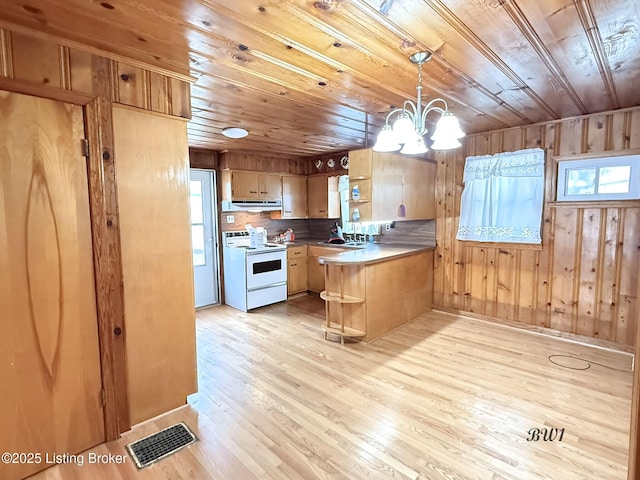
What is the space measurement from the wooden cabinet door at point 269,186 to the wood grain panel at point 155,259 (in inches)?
114

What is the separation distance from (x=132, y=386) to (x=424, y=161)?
13.0 ft

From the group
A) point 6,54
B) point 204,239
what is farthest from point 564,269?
point 6,54

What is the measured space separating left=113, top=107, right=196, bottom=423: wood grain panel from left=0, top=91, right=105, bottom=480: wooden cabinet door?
0.21 metres

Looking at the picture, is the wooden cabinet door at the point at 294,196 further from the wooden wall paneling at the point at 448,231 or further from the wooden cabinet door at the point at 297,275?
the wooden wall paneling at the point at 448,231

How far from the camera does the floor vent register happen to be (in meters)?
1.96

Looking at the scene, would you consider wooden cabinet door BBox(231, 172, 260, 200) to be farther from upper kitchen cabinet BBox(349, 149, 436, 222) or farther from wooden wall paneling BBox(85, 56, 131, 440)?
wooden wall paneling BBox(85, 56, 131, 440)

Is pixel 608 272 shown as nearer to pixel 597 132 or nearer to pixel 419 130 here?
pixel 597 132

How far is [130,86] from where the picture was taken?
209 cm

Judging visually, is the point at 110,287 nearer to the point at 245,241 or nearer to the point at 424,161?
the point at 245,241

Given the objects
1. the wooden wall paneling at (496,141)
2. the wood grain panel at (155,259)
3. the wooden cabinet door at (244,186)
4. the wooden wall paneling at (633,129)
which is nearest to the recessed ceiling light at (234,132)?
the wooden cabinet door at (244,186)

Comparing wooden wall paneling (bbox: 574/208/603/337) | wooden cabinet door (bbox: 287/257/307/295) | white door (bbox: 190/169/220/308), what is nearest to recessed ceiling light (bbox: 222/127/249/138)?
white door (bbox: 190/169/220/308)

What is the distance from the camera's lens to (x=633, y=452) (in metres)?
0.90

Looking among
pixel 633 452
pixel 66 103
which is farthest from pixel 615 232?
pixel 66 103

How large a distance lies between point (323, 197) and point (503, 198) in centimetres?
283
